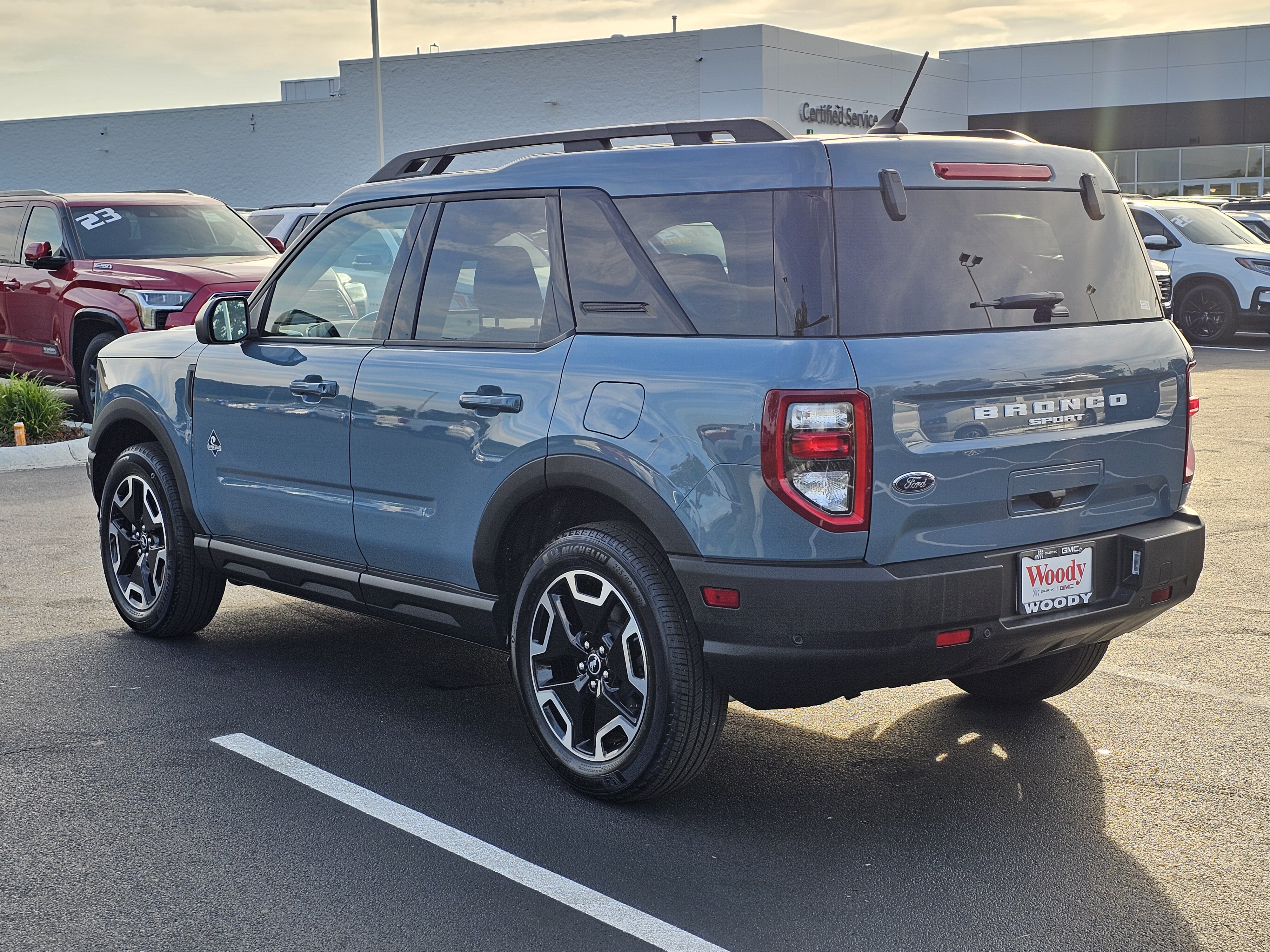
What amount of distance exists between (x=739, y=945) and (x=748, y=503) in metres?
1.11

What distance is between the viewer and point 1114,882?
3688mm

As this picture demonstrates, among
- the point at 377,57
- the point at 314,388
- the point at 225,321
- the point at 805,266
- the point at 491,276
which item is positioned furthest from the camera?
the point at 377,57

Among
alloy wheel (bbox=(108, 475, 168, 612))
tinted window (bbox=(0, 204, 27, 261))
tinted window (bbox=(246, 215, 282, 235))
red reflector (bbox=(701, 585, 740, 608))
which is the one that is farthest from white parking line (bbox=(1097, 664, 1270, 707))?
tinted window (bbox=(246, 215, 282, 235))

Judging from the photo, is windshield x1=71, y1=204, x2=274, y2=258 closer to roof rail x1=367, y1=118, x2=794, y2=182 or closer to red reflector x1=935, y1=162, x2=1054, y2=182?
roof rail x1=367, y1=118, x2=794, y2=182

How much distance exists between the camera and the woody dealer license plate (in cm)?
391

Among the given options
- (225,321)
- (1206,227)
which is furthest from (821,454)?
(1206,227)

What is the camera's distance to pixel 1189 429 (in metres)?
4.45

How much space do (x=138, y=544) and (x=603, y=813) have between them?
297 cm

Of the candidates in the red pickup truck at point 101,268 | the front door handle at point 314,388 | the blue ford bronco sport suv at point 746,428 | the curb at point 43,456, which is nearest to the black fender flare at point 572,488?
the blue ford bronco sport suv at point 746,428

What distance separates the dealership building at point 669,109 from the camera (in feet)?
127

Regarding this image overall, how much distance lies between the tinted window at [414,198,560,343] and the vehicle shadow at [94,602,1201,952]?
143 centimetres

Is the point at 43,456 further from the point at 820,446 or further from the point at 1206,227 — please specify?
the point at 1206,227

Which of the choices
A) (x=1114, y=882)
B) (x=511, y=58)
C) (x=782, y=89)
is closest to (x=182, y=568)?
(x=1114, y=882)

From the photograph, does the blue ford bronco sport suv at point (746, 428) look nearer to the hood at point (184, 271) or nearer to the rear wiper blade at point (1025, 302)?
the rear wiper blade at point (1025, 302)
